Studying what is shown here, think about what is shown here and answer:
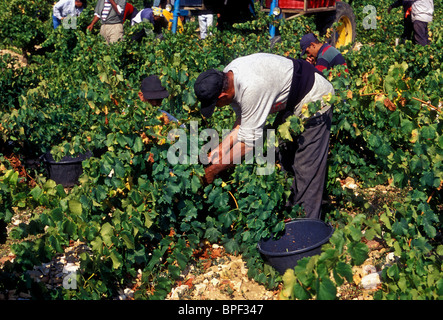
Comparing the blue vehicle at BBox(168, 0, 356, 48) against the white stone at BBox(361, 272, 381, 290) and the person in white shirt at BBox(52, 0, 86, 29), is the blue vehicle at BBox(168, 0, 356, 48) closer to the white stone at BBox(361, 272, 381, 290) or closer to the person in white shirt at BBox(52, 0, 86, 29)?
the person in white shirt at BBox(52, 0, 86, 29)

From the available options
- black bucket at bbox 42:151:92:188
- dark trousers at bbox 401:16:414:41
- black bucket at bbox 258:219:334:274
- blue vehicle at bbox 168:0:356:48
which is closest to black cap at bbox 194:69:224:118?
black bucket at bbox 258:219:334:274

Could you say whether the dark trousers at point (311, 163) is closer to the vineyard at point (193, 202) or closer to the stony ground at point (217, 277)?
the vineyard at point (193, 202)

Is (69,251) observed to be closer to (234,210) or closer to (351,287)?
(234,210)

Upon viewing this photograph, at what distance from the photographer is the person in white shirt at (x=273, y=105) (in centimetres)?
352

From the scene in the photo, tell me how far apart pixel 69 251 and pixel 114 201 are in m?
0.90

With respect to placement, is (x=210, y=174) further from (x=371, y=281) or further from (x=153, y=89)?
(x=371, y=281)

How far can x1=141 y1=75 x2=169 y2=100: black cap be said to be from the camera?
4.59 metres

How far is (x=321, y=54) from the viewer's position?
18.2 feet

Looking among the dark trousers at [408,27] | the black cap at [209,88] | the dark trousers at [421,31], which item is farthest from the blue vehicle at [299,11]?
the black cap at [209,88]

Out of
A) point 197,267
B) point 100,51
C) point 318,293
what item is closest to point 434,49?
point 100,51

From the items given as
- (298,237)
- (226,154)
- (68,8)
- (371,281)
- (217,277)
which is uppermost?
(68,8)

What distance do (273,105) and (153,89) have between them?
52.2 inches

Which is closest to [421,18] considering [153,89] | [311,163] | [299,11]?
[299,11]

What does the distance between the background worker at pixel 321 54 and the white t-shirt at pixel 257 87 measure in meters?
1.70
